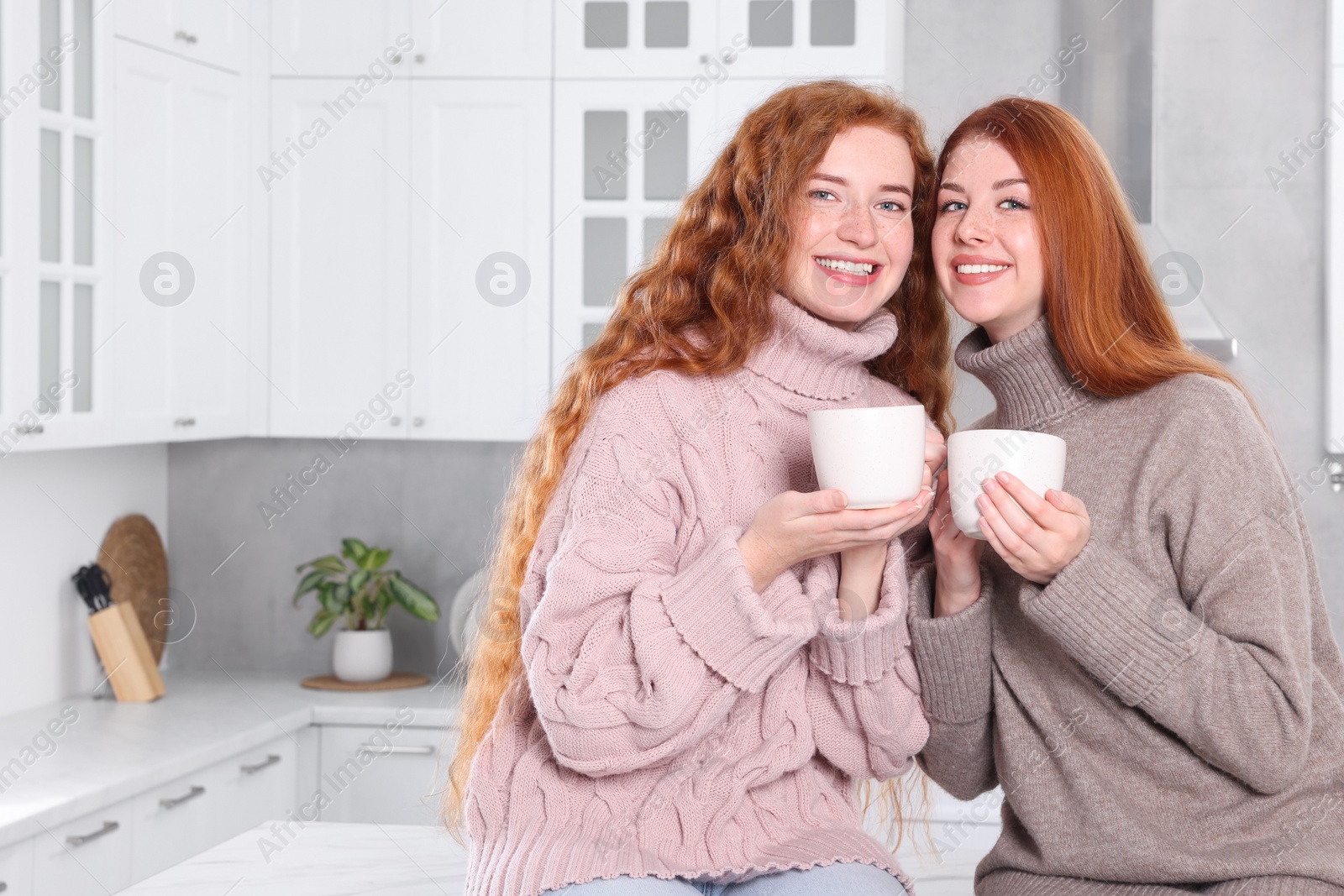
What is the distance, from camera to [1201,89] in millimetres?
3025

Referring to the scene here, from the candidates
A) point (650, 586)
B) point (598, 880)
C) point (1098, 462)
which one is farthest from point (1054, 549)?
point (598, 880)

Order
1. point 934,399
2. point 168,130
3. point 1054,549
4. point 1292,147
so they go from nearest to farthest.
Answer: point 1054,549 → point 934,399 → point 168,130 → point 1292,147

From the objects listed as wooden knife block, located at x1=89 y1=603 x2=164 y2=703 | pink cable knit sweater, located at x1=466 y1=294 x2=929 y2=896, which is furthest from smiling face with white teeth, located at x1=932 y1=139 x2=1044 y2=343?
wooden knife block, located at x1=89 y1=603 x2=164 y2=703

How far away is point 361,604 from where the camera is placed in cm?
304

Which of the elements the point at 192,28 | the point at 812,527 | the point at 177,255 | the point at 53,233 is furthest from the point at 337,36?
the point at 812,527

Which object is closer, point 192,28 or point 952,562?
point 952,562

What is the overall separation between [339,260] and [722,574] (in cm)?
202

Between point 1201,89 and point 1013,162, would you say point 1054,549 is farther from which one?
point 1201,89

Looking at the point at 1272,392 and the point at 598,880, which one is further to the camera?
the point at 1272,392

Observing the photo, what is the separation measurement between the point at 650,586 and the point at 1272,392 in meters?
2.34

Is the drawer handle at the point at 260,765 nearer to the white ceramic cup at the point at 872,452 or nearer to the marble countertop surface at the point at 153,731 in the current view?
the marble countertop surface at the point at 153,731

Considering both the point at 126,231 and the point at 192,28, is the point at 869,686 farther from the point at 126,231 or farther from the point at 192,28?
the point at 192,28

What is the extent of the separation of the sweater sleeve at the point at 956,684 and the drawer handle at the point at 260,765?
1662 mm

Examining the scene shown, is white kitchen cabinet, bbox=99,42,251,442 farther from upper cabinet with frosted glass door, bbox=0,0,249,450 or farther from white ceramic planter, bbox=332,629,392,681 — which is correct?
white ceramic planter, bbox=332,629,392,681
